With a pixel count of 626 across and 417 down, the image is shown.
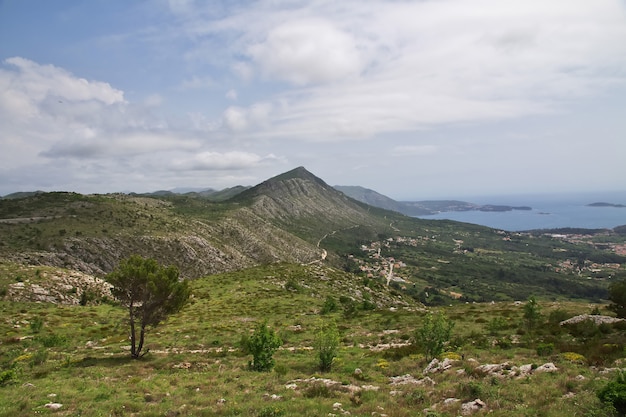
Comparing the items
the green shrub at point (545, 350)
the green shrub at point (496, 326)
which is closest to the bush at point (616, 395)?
the green shrub at point (545, 350)

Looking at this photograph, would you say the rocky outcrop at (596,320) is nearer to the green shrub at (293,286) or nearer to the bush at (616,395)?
the bush at (616,395)

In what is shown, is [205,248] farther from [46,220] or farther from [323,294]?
[323,294]

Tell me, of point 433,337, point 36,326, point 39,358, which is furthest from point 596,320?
point 36,326

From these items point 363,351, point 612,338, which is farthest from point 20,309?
point 612,338

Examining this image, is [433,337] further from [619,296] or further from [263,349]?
[619,296]

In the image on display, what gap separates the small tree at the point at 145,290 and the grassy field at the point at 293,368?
3.62m

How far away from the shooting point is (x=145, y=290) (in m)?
28.7

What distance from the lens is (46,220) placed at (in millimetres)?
93250

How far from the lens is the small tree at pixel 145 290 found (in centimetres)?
2834

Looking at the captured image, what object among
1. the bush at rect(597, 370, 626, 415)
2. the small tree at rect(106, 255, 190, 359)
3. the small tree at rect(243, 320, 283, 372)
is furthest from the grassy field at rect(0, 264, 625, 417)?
the small tree at rect(106, 255, 190, 359)

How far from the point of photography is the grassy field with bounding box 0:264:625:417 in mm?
16297

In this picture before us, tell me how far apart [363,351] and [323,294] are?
37.9 metres

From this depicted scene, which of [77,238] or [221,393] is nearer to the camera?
[221,393]

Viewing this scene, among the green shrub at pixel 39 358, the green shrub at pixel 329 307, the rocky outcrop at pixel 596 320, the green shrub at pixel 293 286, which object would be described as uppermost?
the rocky outcrop at pixel 596 320
